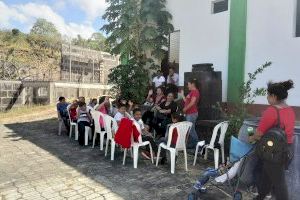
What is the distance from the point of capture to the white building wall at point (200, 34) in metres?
10.3

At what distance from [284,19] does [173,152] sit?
15.2ft

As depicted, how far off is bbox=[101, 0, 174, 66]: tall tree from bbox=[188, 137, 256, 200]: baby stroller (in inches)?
331

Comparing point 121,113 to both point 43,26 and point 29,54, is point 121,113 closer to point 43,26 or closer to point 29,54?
point 29,54

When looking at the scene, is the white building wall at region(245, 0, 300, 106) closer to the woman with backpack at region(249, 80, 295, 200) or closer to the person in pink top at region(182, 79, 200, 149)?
the person in pink top at region(182, 79, 200, 149)

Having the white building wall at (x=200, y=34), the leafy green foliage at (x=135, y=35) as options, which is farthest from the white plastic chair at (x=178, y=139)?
the leafy green foliage at (x=135, y=35)

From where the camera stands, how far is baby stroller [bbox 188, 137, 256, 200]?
14.8 feet

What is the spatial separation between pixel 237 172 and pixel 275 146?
0.82 meters

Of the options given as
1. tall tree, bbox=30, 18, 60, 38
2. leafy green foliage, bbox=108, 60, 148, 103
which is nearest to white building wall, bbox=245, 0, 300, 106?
leafy green foliage, bbox=108, 60, 148, 103

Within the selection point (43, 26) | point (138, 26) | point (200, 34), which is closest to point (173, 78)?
point (200, 34)

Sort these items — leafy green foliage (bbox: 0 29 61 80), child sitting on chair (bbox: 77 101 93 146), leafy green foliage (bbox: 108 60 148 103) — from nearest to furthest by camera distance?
child sitting on chair (bbox: 77 101 93 146), leafy green foliage (bbox: 108 60 148 103), leafy green foliage (bbox: 0 29 61 80)

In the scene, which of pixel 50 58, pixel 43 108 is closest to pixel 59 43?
pixel 50 58

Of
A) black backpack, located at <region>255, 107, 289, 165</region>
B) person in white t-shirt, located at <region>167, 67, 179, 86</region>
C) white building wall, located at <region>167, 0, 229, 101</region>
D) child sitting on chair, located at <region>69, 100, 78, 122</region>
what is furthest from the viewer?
person in white t-shirt, located at <region>167, 67, 179, 86</region>

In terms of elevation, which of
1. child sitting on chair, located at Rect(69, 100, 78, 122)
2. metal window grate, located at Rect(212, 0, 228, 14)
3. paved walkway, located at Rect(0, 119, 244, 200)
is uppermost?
metal window grate, located at Rect(212, 0, 228, 14)

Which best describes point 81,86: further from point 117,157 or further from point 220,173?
A: point 220,173
